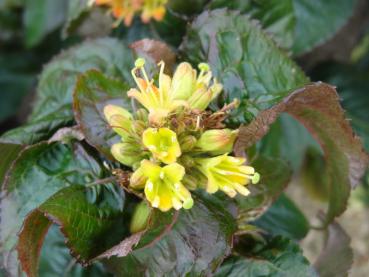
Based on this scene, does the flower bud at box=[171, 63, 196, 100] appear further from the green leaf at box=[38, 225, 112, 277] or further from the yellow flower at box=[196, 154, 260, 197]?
the green leaf at box=[38, 225, 112, 277]

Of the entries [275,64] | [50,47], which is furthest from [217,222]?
[50,47]

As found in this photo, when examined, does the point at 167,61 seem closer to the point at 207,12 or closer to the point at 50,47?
the point at 207,12

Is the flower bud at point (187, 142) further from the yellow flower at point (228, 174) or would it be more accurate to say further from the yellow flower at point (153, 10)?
the yellow flower at point (153, 10)

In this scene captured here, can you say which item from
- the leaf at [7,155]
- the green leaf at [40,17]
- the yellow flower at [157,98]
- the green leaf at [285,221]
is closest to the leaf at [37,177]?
the leaf at [7,155]

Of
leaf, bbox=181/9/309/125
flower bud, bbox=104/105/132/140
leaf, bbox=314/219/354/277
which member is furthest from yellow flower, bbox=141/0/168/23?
leaf, bbox=314/219/354/277

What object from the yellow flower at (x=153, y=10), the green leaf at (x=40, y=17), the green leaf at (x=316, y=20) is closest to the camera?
the yellow flower at (x=153, y=10)

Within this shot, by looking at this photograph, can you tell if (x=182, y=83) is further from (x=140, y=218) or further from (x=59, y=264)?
(x=59, y=264)
